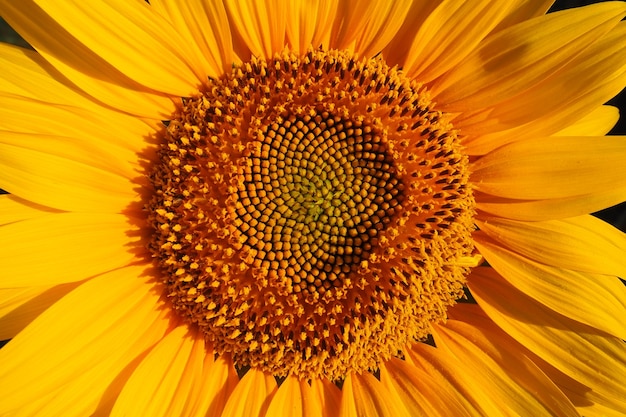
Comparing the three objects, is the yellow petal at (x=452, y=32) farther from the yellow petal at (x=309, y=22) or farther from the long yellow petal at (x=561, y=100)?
the yellow petal at (x=309, y=22)

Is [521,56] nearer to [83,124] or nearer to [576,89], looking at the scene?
[576,89]

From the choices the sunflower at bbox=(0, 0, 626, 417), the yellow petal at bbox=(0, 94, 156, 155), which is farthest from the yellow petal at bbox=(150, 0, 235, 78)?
the yellow petal at bbox=(0, 94, 156, 155)

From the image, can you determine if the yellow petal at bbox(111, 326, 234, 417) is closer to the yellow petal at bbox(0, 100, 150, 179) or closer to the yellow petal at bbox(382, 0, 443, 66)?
the yellow petal at bbox(0, 100, 150, 179)

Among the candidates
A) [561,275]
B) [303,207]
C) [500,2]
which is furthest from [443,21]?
[561,275]

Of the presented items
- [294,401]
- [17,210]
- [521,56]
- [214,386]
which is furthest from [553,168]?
[17,210]

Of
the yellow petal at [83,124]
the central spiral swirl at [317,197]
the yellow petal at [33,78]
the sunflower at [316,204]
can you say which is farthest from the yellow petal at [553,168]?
the yellow petal at [33,78]

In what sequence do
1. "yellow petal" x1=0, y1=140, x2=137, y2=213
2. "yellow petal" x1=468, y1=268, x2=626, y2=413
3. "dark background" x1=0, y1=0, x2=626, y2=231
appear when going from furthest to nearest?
"dark background" x1=0, y1=0, x2=626, y2=231, "yellow petal" x1=468, y1=268, x2=626, y2=413, "yellow petal" x1=0, y1=140, x2=137, y2=213

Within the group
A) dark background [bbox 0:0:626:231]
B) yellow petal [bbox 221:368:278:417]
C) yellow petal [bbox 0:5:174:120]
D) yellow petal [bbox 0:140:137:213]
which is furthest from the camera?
dark background [bbox 0:0:626:231]

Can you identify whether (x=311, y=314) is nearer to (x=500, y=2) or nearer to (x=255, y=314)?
(x=255, y=314)
